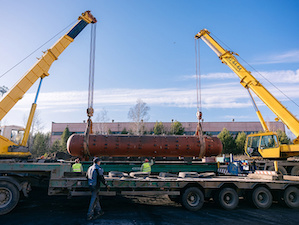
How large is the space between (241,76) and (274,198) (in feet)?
32.9

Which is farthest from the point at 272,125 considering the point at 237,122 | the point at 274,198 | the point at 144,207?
the point at 144,207

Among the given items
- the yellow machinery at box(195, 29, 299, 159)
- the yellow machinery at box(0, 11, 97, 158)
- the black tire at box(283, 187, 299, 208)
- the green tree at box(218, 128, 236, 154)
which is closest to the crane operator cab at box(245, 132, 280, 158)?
the yellow machinery at box(195, 29, 299, 159)

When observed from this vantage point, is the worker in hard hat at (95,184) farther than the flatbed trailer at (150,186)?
No

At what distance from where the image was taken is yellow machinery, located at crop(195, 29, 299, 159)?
1430cm

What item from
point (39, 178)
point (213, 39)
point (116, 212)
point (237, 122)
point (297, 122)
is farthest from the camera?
point (237, 122)

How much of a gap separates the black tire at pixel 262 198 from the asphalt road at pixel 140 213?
10.4 inches

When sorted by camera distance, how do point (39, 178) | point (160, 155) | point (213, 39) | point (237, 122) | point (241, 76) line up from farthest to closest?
point (237, 122) < point (213, 39) < point (241, 76) < point (160, 155) < point (39, 178)

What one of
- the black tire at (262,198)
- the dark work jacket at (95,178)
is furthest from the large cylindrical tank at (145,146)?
the dark work jacket at (95,178)

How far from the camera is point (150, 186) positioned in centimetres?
799

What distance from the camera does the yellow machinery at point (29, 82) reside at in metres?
12.0

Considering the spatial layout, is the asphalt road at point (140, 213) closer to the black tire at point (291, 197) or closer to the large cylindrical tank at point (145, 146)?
the black tire at point (291, 197)

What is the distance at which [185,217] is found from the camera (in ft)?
23.2

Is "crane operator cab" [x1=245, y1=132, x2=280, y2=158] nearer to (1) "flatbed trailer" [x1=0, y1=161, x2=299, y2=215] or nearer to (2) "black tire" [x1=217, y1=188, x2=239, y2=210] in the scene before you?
(1) "flatbed trailer" [x1=0, y1=161, x2=299, y2=215]

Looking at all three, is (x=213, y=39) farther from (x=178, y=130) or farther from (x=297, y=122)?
(x=178, y=130)
